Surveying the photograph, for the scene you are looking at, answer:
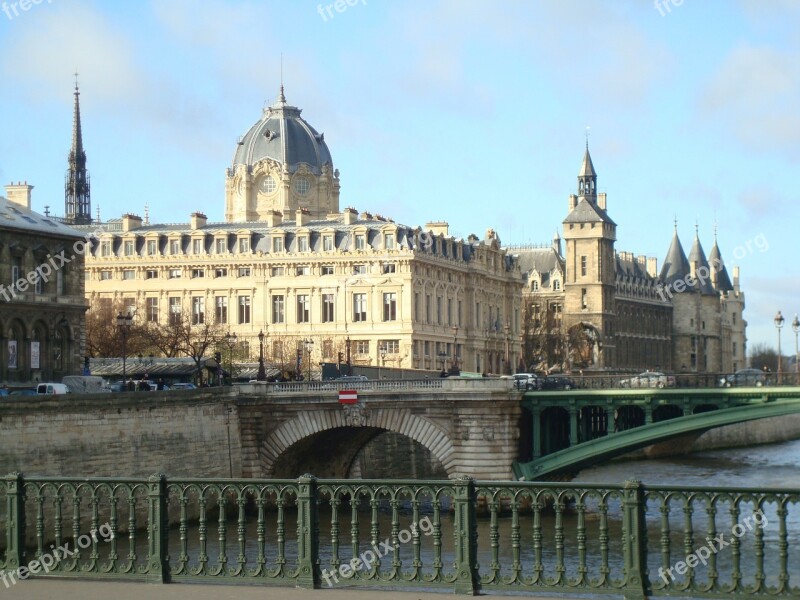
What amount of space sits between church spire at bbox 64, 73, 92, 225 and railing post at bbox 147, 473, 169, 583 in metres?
113

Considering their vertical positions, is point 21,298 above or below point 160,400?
above

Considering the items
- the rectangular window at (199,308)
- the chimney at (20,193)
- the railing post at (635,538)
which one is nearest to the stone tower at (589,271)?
the rectangular window at (199,308)

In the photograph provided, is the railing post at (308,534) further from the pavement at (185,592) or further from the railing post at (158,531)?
the railing post at (158,531)

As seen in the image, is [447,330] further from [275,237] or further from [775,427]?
[775,427]

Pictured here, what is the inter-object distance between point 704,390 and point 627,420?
27.5 ft

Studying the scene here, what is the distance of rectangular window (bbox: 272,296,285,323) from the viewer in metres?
104

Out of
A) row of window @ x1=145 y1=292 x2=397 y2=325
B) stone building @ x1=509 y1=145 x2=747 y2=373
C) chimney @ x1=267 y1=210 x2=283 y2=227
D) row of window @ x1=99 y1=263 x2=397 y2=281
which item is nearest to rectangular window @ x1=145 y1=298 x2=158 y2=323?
row of window @ x1=145 y1=292 x2=397 y2=325

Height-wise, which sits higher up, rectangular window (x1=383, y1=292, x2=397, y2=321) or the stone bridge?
rectangular window (x1=383, y1=292, x2=397, y2=321)

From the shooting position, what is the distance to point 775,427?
104625 millimetres

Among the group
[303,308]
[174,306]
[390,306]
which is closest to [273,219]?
[303,308]

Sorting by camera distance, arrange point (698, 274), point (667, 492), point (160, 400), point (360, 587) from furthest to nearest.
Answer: point (698, 274), point (160, 400), point (360, 587), point (667, 492)

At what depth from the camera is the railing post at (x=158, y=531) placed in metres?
20.2

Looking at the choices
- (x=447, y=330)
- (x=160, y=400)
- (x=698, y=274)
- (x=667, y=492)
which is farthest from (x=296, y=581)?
(x=698, y=274)

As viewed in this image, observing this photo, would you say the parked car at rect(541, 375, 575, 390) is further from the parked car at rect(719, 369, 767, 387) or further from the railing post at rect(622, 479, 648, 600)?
the railing post at rect(622, 479, 648, 600)
